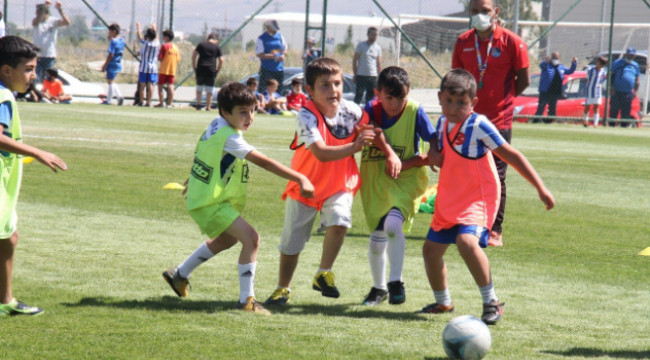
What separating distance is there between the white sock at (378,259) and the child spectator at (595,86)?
19.6 m

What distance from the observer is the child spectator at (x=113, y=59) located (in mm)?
23328

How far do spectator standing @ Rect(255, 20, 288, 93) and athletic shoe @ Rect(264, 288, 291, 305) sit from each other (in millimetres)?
18796

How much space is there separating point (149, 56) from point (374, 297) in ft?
61.3

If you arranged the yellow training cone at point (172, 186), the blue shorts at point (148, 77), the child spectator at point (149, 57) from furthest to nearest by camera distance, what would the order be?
the blue shorts at point (148, 77)
the child spectator at point (149, 57)
the yellow training cone at point (172, 186)

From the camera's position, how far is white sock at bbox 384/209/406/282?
16.9 feet

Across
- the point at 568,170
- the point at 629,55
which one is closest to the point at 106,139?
the point at 568,170

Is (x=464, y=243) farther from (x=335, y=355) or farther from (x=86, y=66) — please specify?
(x=86, y=66)

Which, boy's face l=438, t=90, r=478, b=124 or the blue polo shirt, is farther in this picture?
the blue polo shirt

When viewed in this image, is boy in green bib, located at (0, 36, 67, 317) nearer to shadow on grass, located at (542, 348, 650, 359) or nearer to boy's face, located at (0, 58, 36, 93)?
boy's face, located at (0, 58, 36, 93)

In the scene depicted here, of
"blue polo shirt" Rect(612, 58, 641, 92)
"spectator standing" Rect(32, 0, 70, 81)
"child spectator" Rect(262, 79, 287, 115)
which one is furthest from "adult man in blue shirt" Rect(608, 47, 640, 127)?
"spectator standing" Rect(32, 0, 70, 81)

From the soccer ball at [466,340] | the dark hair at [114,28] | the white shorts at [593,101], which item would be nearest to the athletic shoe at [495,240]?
the soccer ball at [466,340]

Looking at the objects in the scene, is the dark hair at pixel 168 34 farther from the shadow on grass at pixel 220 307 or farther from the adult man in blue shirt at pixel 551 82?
the shadow on grass at pixel 220 307

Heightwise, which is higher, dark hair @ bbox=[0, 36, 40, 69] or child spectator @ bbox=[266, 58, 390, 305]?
dark hair @ bbox=[0, 36, 40, 69]

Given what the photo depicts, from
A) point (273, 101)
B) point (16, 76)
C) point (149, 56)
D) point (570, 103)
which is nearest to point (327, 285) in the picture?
point (16, 76)
